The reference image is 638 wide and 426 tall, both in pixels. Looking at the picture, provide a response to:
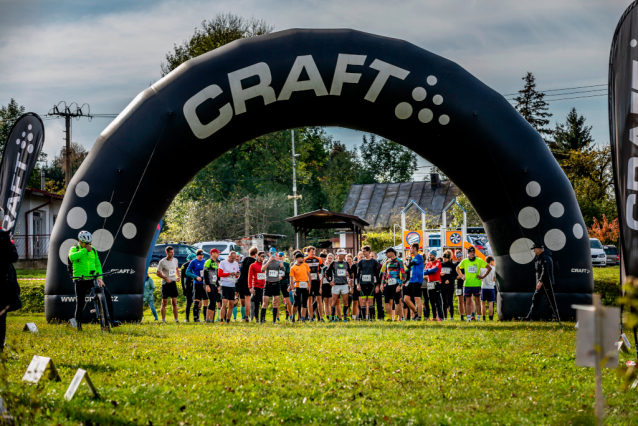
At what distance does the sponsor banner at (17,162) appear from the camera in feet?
45.3

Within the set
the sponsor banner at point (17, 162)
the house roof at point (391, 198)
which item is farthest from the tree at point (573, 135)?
the sponsor banner at point (17, 162)

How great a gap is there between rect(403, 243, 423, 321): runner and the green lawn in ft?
13.9

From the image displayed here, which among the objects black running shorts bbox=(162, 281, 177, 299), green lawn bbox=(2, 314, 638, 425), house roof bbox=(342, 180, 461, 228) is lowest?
green lawn bbox=(2, 314, 638, 425)

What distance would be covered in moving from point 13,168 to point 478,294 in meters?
11.8

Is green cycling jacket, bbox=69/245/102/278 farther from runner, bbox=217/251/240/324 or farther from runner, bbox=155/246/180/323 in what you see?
runner, bbox=217/251/240/324

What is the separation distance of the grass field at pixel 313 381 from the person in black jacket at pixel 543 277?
2.22 m

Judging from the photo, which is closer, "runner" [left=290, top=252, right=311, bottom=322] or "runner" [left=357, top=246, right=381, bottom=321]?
"runner" [left=290, top=252, right=311, bottom=322]

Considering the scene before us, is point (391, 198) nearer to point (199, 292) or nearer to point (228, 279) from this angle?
point (228, 279)

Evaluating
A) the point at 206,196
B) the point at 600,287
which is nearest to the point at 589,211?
the point at 600,287

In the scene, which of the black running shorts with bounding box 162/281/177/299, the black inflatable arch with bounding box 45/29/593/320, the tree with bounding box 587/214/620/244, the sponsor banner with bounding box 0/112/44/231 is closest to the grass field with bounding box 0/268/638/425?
the black inflatable arch with bounding box 45/29/593/320

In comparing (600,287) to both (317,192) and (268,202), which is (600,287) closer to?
(268,202)

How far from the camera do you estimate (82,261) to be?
10664 millimetres

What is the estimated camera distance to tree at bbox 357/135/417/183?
73.7 m

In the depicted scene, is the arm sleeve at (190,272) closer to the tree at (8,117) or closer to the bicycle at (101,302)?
the bicycle at (101,302)
